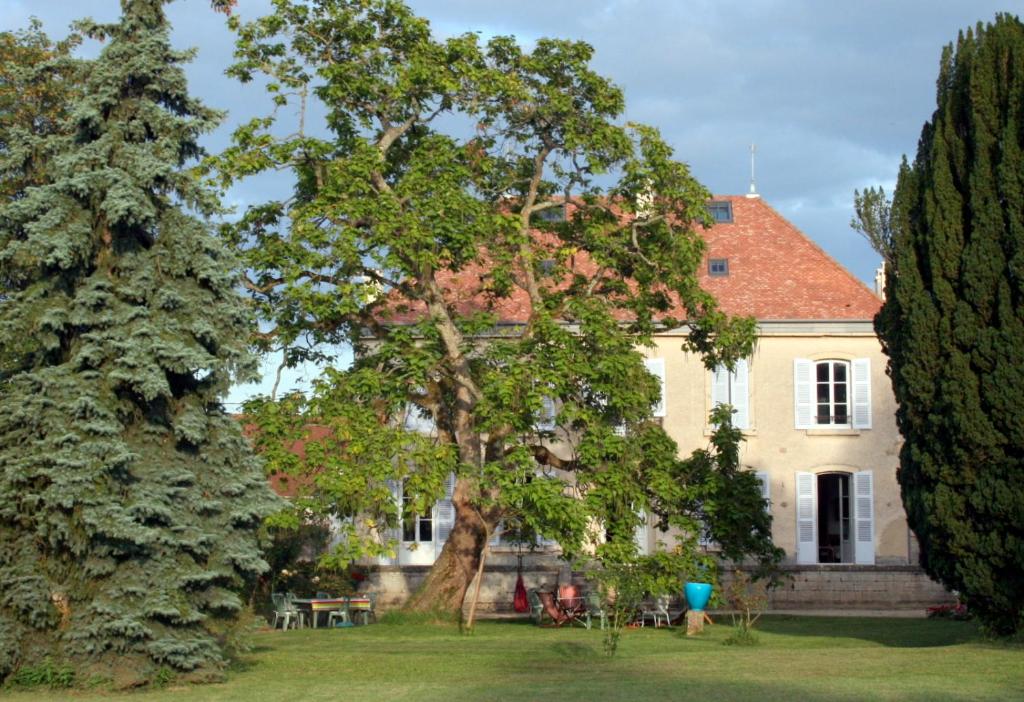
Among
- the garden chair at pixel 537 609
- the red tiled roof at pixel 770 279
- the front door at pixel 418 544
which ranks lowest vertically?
the garden chair at pixel 537 609

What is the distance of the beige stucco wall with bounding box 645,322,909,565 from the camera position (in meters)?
30.6

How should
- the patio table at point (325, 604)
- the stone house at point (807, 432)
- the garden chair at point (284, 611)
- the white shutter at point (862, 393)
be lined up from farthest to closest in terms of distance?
the white shutter at point (862, 393) → the stone house at point (807, 432) → the patio table at point (325, 604) → the garden chair at point (284, 611)

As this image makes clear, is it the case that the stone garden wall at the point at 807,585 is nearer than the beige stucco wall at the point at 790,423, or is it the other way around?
the stone garden wall at the point at 807,585

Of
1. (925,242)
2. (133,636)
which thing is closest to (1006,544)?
(925,242)

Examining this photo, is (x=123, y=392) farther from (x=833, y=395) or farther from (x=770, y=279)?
(x=770, y=279)

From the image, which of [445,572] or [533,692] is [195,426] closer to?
[533,692]

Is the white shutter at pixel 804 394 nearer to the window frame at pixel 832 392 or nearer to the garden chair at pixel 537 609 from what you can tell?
the window frame at pixel 832 392

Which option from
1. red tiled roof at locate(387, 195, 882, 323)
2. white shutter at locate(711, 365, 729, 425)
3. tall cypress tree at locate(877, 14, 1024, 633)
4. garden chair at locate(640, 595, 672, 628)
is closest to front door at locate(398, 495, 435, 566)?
red tiled roof at locate(387, 195, 882, 323)

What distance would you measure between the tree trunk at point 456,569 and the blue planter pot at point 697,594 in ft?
12.0

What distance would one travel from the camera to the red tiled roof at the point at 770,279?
30.9 m

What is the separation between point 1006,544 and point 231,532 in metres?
9.11

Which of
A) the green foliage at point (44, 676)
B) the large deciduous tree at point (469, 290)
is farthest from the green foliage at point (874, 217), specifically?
the green foliage at point (44, 676)

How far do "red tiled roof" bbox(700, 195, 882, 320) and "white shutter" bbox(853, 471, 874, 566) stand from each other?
3.76m

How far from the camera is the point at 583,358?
65.5 feet
